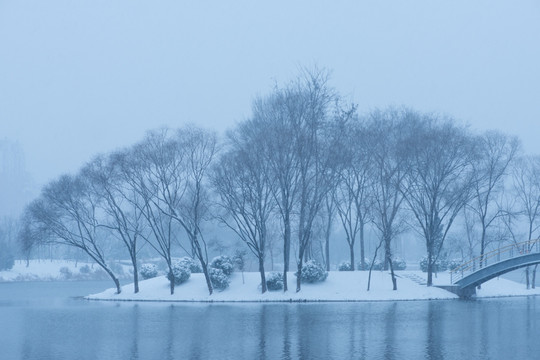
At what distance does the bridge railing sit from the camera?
152 ft

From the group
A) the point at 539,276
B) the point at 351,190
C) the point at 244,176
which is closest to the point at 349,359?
the point at 244,176

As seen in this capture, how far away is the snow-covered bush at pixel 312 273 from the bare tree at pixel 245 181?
9.08 ft

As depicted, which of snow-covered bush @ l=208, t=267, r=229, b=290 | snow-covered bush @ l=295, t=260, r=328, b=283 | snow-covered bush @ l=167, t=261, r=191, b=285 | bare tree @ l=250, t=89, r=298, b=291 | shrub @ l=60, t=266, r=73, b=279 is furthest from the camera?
shrub @ l=60, t=266, r=73, b=279

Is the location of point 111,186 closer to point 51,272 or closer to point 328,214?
point 328,214

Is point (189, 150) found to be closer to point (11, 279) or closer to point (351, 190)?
point (351, 190)

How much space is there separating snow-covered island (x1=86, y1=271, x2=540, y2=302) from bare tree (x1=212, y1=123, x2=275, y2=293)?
6.89 ft

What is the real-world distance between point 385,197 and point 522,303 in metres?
→ 10.4

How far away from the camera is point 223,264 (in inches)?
1962

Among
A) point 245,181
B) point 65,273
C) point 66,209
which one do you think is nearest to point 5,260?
point 65,273

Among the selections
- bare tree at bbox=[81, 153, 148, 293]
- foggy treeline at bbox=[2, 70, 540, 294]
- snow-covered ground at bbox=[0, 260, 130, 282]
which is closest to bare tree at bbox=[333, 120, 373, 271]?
foggy treeline at bbox=[2, 70, 540, 294]

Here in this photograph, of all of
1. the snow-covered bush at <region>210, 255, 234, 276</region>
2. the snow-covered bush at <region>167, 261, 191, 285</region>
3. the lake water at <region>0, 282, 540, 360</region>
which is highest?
the snow-covered bush at <region>210, 255, 234, 276</region>

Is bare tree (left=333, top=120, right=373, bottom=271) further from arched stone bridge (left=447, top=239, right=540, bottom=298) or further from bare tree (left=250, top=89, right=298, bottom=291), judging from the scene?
arched stone bridge (left=447, top=239, right=540, bottom=298)

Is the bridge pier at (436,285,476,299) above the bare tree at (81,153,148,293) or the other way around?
the other way around

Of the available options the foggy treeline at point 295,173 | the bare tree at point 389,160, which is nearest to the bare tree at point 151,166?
the foggy treeline at point 295,173
